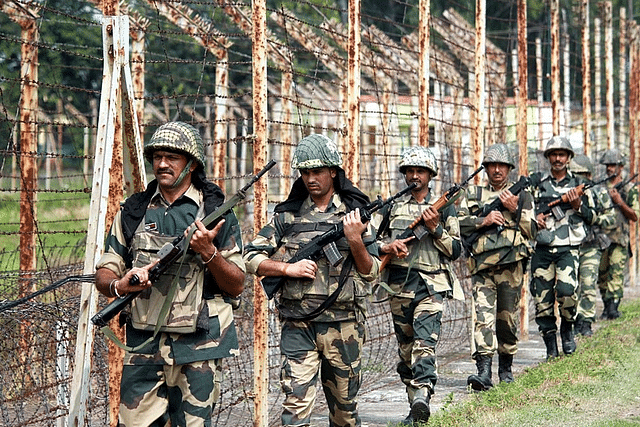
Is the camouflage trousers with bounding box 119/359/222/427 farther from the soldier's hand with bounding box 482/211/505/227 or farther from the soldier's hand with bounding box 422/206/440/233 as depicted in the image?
the soldier's hand with bounding box 482/211/505/227

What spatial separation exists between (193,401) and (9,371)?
1232 mm

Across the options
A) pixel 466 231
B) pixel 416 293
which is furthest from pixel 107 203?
pixel 466 231

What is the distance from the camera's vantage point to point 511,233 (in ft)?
31.3

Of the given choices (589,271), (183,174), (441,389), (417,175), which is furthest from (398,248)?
(589,271)

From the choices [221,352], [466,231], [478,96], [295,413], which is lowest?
[295,413]

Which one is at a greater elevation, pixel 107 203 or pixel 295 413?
pixel 107 203

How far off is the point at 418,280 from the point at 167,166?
3.14 m

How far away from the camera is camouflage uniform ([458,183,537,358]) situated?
951 cm

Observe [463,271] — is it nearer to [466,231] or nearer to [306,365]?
[466,231]

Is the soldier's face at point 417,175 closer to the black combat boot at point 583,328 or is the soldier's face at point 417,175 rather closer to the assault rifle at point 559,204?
the assault rifle at point 559,204

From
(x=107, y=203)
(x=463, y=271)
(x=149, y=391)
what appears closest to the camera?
(x=149, y=391)

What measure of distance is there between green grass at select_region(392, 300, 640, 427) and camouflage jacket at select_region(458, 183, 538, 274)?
3.51ft

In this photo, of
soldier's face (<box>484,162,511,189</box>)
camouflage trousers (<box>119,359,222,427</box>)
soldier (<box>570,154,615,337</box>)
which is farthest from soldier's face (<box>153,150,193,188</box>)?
soldier (<box>570,154,615,337</box>)

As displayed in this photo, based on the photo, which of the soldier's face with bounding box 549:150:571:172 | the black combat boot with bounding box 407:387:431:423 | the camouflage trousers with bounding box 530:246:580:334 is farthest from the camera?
the soldier's face with bounding box 549:150:571:172
